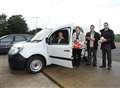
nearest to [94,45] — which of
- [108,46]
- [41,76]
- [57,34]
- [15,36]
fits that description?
[108,46]

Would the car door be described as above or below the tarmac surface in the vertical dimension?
above

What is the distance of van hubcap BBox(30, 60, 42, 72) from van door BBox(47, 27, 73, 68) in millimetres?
552

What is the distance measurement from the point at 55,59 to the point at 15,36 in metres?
8.48

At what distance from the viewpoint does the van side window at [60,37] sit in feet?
32.3

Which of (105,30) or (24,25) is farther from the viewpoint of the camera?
(24,25)

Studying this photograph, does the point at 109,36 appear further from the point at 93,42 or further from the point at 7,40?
the point at 7,40

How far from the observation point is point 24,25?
74.8m

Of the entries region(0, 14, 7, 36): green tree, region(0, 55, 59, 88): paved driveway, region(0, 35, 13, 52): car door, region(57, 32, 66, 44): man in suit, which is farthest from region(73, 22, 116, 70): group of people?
region(0, 14, 7, 36): green tree

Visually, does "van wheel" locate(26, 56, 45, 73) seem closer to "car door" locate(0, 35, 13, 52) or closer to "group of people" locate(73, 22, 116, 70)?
"group of people" locate(73, 22, 116, 70)

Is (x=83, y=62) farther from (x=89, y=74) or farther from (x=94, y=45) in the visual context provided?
(x=89, y=74)

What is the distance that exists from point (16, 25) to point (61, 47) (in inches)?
2513

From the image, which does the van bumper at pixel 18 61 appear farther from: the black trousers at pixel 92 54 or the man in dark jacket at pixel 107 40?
the man in dark jacket at pixel 107 40

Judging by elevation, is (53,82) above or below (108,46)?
below

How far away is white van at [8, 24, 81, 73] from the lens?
9.52 metres
